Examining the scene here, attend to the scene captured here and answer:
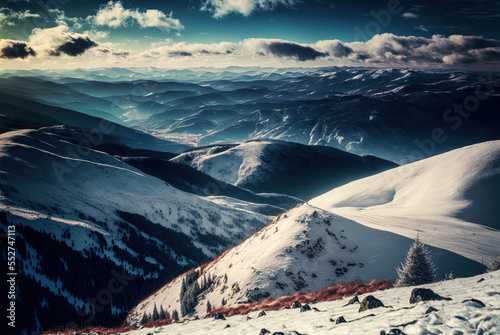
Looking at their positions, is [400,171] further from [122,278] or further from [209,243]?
[122,278]

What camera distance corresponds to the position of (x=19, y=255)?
6694 centimetres

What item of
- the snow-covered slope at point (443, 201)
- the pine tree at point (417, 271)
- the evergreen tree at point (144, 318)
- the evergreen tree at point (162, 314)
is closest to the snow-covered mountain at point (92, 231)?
the evergreen tree at point (144, 318)

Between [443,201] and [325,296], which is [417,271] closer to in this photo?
[325,296]

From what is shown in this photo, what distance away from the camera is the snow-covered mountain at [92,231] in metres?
67.8

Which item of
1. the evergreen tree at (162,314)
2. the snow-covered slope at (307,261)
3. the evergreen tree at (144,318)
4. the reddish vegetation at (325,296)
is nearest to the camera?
the reddish vegetation at (325,296)

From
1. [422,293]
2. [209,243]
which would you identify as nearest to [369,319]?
[422,293]

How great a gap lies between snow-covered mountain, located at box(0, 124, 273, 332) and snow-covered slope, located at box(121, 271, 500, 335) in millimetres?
64749

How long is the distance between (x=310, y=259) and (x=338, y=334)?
19.3 metres

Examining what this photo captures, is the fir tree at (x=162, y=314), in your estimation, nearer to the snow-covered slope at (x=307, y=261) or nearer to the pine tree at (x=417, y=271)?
the snow-covered slope at (x=307, y=261)

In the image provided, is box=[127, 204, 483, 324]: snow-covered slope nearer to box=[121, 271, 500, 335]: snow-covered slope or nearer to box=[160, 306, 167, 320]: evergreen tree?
box=[160, 306, 167, 320]: evergreen tree

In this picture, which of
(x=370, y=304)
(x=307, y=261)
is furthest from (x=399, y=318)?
(x=307, y=261)

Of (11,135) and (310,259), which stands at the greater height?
(11,135)

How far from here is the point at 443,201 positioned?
54500mm

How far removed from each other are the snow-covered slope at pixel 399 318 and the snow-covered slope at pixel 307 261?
30.7 ft
